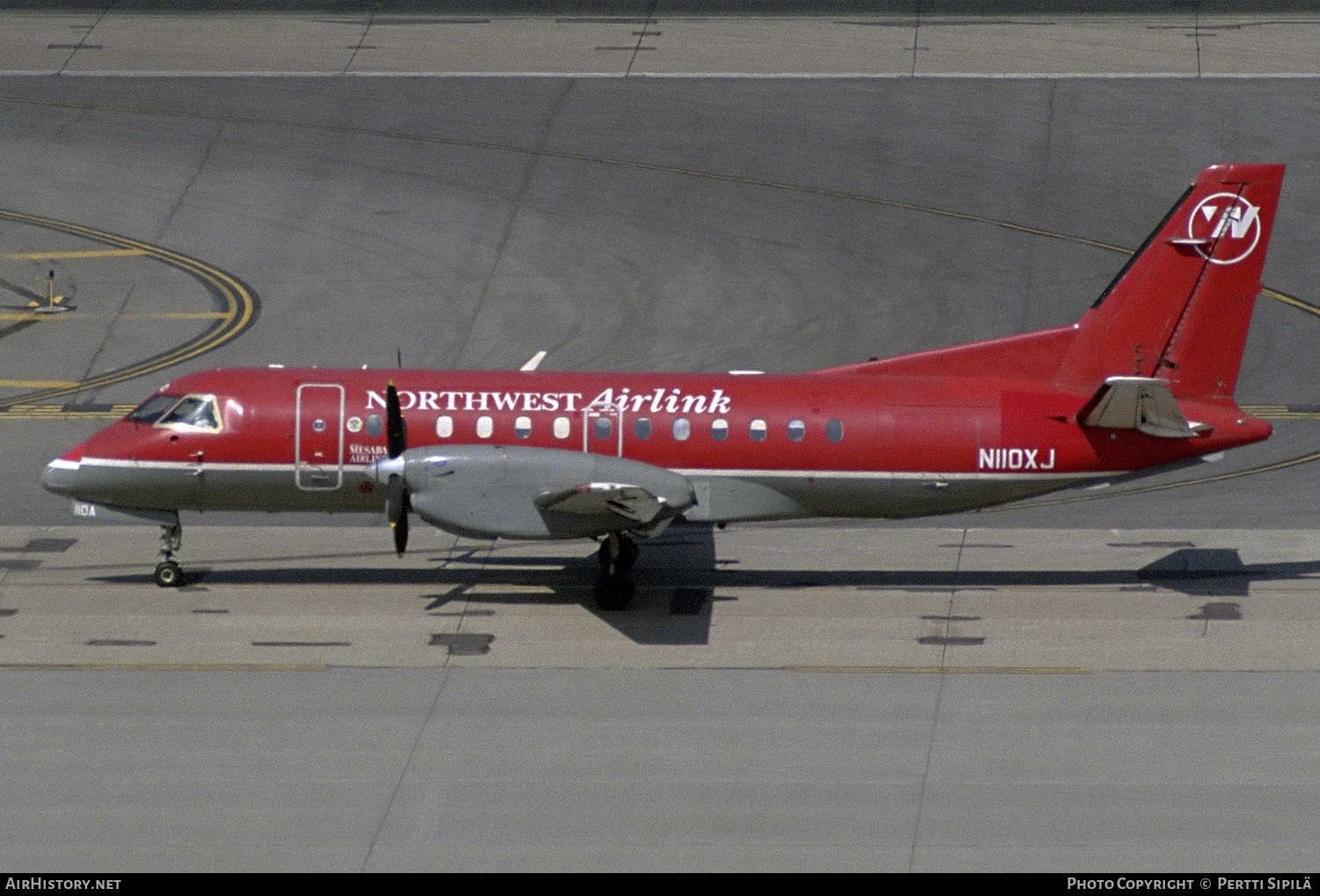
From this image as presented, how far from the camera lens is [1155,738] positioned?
74.4 ft

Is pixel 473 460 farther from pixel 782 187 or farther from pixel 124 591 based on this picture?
pixel 782 187

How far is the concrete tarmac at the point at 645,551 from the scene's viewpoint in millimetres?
20719

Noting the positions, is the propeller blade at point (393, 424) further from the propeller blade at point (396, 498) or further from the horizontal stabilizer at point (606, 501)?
the horizontal stabilizer at point (606, 501)

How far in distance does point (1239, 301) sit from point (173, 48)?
133 feet

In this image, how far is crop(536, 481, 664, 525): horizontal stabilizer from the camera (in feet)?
83.0

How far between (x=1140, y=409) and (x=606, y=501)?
→ 8.35 meters

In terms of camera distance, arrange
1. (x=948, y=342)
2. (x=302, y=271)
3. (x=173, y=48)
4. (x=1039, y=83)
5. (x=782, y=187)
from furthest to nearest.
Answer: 1. (x=173, y=48)
2. (x=1039, y=83)
3. (x=782, y=187)
4. (x=302, y=271)
5. (x=948, y=342)

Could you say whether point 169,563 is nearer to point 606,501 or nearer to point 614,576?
point 614,576

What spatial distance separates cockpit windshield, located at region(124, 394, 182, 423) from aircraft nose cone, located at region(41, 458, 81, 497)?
116 cm

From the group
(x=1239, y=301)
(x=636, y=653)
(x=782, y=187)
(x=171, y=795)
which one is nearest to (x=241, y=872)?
(x=171, y=795)

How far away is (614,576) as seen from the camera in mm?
27453

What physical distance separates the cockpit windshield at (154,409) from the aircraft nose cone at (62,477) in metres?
1.16

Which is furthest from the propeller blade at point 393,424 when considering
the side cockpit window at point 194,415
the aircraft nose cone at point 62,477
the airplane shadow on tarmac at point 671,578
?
the aircraft nose cone at point 62,477

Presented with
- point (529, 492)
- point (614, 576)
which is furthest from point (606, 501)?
point (614, 576)
